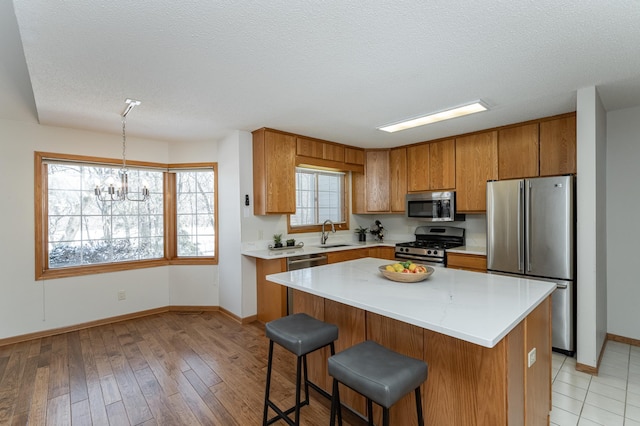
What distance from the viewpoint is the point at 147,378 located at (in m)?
2.56

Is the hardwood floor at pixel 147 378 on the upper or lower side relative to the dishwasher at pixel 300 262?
lower

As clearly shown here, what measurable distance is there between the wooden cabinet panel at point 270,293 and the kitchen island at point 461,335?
137 centimetres

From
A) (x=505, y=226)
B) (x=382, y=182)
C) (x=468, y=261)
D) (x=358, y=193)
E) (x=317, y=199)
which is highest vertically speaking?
(x=382, y=182)

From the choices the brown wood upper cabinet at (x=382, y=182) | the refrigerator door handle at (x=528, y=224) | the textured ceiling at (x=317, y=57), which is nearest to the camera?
the textured ceiling at (x=317, y=57)

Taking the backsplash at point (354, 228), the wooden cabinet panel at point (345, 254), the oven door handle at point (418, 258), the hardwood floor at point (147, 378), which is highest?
the backsplash at point (354, 228)

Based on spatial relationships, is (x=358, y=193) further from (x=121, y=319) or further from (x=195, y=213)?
(x=121, y=319)

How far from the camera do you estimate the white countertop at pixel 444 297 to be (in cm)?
130

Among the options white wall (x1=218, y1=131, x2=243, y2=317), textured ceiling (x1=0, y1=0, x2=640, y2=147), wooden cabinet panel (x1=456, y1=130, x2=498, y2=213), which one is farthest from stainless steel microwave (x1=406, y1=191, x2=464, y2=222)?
white wall (x1=218, y1=131, x2=243, y2=317)

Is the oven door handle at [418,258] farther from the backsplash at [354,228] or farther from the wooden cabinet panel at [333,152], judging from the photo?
the wooden cabinet panel at [333,152]

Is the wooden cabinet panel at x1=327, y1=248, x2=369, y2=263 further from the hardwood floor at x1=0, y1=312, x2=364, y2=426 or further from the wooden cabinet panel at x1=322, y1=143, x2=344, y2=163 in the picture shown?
the wooden cabinet panel at x1=322, y1=143, x2=344, y2=163

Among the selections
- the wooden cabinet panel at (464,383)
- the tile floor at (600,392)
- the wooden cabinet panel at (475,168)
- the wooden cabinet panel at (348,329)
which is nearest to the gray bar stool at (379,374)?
the wooden cabinet panel at (464,383)

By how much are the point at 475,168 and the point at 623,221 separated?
154 centimetres

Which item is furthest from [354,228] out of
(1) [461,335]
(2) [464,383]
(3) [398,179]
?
(1) [461,335]

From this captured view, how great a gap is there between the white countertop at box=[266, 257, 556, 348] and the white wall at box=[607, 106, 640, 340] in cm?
212
